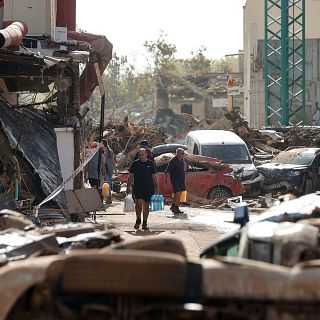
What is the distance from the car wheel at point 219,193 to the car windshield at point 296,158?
8.19ft

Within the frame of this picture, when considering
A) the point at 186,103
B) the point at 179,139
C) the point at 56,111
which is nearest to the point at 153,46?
the point at 186,103

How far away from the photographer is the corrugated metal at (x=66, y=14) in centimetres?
2998

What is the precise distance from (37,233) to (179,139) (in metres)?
34.2

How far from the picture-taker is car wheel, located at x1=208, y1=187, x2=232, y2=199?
1025 inches

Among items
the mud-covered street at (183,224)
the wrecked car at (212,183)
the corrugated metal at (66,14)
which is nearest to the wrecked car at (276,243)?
the mud-covered street at (183,224)

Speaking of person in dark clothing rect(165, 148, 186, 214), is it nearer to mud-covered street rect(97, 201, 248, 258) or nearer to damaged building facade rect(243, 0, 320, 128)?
mud-covered street rect(97, 201, 248, 258)

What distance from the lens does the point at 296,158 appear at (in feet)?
91.5

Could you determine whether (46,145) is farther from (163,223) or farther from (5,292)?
(5,292)

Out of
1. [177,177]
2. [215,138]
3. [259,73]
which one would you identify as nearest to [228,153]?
[215,138]

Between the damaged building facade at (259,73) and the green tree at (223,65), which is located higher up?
the green tree at (223,65)

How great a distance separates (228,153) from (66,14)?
21.2 feet

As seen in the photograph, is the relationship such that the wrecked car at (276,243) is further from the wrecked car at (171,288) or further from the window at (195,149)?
the window at (195,149)

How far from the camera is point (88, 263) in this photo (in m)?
4.87

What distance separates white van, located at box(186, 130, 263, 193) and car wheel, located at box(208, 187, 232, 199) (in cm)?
158
